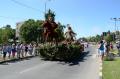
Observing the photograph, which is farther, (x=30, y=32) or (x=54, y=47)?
(x=30, y=32)

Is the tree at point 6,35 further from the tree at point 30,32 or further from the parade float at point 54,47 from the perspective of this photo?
the parade float at point 54,47

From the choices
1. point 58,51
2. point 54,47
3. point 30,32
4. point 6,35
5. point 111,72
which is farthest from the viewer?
point 6,35

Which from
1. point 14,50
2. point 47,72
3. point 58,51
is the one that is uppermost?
point 14,50

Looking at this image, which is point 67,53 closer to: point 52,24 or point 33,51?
point 52,24

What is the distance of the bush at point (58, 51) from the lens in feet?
87.5

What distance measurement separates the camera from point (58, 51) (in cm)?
2659

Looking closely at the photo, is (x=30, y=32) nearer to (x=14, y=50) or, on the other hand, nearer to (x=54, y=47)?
(x=14, y=50)

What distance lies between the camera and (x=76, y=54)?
94.0 ft

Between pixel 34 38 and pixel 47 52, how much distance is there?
2876 inches

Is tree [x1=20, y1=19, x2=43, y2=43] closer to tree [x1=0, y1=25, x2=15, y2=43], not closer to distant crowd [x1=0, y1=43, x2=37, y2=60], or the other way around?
tree [x1=0, y1=25, x2=15, y2=43]

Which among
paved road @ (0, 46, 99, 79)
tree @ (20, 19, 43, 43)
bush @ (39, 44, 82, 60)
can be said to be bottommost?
paved road @ (0, 46, 99, 79)

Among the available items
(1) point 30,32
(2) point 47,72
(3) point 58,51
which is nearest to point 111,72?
(2) point 47,72

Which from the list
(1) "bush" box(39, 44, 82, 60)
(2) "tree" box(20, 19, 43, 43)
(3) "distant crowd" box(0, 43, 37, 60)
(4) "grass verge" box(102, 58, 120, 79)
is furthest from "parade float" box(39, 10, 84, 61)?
(2) "tree" box(20, 19, 43, 43)

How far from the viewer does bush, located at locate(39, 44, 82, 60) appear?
2666cm
